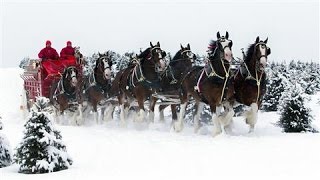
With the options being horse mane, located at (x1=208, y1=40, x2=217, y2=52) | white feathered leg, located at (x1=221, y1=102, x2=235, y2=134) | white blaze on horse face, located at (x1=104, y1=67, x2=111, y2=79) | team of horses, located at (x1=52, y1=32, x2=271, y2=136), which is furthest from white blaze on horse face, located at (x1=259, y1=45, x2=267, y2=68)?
white blaze on horse face, located at (x1=104, y1=67, x2=111, y2=79)

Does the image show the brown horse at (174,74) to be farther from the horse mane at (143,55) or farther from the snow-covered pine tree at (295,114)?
the snow-covered pine tree at (295,114)

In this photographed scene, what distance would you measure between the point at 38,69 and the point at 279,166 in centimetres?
1349

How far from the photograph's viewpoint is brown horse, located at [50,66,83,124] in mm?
16547

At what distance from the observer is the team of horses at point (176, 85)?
11.1m

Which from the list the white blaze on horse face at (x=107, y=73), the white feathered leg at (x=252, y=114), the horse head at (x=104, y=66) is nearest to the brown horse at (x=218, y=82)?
the white feathered leg at (x=252, y=114)

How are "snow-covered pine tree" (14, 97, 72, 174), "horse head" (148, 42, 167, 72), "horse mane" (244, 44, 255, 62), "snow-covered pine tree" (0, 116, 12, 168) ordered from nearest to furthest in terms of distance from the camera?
"snow-covered pine tree" (14, 97, 72, 174), "snow-covered pine tree" (0, 116, 12, 168), "horse mane" (244, 44, 255, 62), "horse head" (148, 42, 167, 72)

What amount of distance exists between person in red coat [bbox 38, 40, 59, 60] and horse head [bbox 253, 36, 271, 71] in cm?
1016

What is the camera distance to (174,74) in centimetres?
1368

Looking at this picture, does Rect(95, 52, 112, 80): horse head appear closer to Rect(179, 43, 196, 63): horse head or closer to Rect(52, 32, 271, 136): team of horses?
Rect(52, 32, 271, 136): team of horses

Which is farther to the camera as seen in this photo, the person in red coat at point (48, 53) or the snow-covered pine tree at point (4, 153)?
the person in red coat at point (48, 53)

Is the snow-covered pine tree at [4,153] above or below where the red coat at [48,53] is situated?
below

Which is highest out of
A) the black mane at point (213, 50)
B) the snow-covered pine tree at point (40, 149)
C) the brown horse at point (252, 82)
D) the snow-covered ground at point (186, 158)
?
the black mane at point (213, 50)

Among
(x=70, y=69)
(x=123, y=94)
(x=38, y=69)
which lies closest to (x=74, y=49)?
(x=38, y=69)

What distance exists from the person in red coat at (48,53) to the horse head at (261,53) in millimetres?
10160
